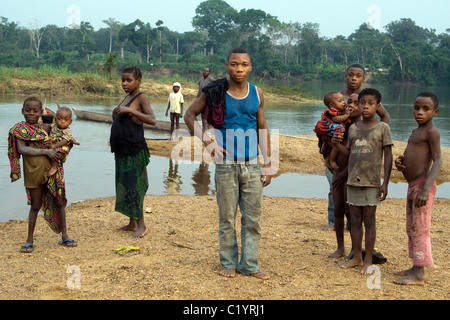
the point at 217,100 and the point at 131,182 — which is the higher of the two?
the point at 217,100

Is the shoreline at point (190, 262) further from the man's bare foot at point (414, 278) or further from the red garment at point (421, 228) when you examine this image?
the red garment at point (421, 228)

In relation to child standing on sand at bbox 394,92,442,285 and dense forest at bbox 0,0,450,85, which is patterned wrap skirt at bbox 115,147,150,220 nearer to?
child standing on sand at bbox 394,92,442,285

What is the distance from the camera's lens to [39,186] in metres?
4.67

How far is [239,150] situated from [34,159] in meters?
1.99

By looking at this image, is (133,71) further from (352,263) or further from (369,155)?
(352,263)

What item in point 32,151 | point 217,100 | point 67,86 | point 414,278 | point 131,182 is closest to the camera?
point 217,100

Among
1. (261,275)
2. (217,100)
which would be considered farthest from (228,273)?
(217,100)

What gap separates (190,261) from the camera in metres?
4.35

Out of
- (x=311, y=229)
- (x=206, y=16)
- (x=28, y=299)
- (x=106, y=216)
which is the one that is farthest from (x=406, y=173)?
(x=206, y=16)

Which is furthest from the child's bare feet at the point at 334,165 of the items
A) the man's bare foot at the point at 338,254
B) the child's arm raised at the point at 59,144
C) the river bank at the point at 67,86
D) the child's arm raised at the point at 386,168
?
the river bank at the point at 67,86

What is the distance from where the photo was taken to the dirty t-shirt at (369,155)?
13.2 feet

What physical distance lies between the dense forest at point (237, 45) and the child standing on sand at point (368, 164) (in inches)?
1729

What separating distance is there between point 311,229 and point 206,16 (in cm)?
8447

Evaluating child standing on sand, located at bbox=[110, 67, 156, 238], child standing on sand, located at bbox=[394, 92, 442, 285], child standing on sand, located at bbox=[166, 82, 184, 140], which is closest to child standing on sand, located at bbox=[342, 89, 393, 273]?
child standing on sand, located at bbox=[394, 92, 442, 285]
